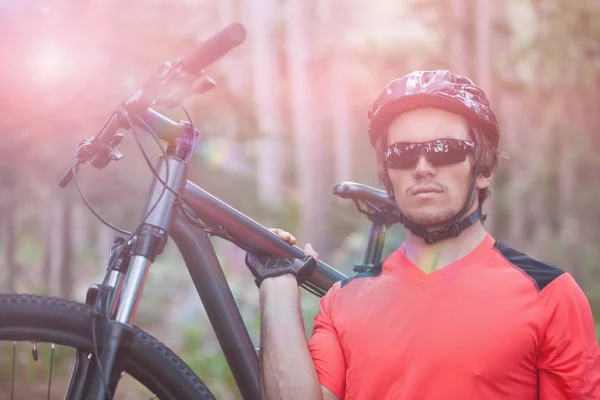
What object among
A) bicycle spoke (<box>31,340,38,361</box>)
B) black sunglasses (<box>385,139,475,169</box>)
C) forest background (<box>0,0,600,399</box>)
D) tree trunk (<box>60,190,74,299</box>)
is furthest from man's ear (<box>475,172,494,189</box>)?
tree trunk (<box>60,190,74,299</box>)

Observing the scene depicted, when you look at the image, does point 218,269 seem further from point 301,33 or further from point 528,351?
point 301,33

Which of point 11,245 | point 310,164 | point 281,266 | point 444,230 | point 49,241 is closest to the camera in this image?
point 444,230

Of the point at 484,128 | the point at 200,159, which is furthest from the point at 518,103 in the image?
the point at 484,128

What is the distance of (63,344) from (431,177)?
1.12 meters

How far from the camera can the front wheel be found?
6.48 ft

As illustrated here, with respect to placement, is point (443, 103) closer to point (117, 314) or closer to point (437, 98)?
point (437, 98)

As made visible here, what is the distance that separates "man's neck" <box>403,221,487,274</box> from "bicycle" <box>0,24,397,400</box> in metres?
0.44

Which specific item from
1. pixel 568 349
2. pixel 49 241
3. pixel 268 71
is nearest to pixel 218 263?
pixel 568 349


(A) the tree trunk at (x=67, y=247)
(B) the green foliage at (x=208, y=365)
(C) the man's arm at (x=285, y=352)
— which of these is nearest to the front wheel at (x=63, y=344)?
(C) the man's arm at (x=285, y=352)

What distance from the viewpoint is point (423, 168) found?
2.02 metres

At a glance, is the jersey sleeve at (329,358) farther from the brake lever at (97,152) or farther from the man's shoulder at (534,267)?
the brake lever at (97,152)

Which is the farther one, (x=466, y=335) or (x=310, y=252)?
(x=310, y=252)

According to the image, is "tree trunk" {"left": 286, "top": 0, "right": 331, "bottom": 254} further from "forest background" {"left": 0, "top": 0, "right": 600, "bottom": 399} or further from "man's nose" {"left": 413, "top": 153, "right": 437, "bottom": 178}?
"man's nose" {"left": 413, "top": 153, "right": 437, "bottom": 178}

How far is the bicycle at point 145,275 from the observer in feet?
6.60
